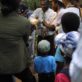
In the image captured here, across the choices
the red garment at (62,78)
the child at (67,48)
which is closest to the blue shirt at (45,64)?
the child at (67,48)

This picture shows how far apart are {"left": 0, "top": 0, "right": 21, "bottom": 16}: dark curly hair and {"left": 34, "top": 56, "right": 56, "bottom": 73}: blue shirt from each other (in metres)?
1.25

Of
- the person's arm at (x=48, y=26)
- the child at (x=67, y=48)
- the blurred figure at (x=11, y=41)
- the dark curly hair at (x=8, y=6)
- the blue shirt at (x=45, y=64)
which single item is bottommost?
the person's arm at (x=48, y=26)

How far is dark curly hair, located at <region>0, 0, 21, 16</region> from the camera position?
4848mm

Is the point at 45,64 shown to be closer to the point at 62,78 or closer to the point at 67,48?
the point at 67,48

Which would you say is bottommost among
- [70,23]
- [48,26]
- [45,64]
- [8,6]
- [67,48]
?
[48,26]

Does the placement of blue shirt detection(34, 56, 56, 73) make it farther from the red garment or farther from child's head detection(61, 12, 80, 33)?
the red garment

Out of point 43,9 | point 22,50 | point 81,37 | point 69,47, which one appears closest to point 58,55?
point 22,50

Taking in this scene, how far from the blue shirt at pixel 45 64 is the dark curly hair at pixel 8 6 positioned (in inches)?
49.2

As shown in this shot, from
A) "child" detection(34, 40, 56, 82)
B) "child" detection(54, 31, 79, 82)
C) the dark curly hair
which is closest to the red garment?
"child" detection(54, 31, 79, 82)

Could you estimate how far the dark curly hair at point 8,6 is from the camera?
485 centimetres

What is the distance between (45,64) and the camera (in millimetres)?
5879

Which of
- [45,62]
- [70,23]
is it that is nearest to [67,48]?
[70,23]

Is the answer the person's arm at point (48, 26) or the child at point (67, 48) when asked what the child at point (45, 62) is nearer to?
the person's arm at point (48, 26)

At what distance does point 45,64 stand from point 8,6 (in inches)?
53.3
